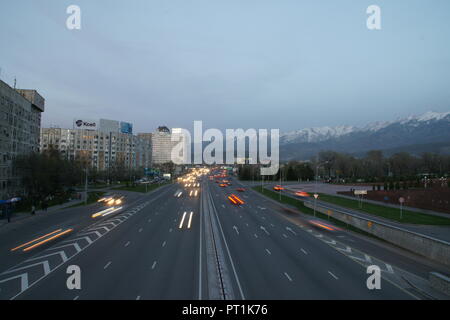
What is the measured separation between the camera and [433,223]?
30.7 m

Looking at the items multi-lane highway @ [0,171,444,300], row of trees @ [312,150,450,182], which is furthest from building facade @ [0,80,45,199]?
row of trees @ [312,150,450,182]

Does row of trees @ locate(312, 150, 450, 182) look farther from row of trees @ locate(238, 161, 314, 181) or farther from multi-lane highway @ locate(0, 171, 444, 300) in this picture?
multi-lane highway @ locate(0, 171, 444, 300)

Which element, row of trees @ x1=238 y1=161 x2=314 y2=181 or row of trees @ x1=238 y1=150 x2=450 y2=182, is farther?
row of trees @ x1=238 y1=161 x2=314 y2=181

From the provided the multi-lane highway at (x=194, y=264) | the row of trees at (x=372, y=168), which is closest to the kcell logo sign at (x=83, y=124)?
the row of trees at (x=372, y=168)

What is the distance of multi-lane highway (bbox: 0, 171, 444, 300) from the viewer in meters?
14.0

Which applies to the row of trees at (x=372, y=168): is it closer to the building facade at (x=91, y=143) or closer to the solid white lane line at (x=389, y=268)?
the building facade at (x=91, y=143)

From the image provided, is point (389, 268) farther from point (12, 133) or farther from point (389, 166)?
point (389, 166)

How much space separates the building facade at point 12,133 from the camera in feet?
148

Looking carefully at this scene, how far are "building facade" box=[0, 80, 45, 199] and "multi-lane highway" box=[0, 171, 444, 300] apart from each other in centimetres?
2241

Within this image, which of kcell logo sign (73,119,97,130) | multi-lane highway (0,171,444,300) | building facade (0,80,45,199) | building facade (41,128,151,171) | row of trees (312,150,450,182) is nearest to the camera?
multi-lane highway (0,171,444,300)

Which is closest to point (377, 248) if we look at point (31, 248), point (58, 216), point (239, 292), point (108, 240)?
point (239, 292)

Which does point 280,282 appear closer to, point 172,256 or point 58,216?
point 172,256

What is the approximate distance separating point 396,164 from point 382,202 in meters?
91.5

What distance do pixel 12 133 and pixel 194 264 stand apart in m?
49.1
